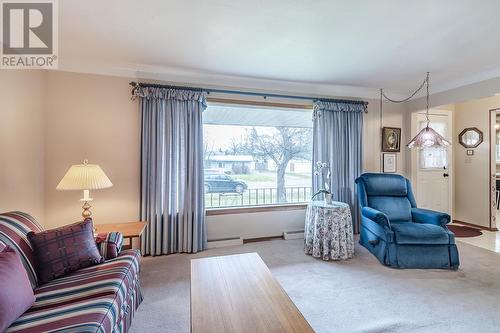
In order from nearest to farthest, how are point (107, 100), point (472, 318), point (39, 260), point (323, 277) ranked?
1. point (39, 260)
2. point (472, 318)
3. point (323, 277)
4. point (107, 100)

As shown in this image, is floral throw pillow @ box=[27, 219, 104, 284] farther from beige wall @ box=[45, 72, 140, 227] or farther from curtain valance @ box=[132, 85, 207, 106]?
curtain valance @ box=[132, 85, 207, 106]

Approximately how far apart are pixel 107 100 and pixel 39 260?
2134 millimetres

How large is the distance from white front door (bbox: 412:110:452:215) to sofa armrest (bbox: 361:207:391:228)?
2.04 metres

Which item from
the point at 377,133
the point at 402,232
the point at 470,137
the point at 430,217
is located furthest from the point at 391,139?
the point at 402,232

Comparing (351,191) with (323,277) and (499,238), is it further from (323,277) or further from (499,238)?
(499,238)

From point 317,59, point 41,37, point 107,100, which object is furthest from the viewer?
point 107,100

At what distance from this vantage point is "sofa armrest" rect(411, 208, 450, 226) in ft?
9.80

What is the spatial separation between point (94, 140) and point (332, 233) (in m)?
3.31

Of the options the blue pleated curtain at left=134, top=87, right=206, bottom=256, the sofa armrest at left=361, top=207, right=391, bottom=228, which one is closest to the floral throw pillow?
the blue pleated curtain at left=134, top=87, right=206, bottom=256

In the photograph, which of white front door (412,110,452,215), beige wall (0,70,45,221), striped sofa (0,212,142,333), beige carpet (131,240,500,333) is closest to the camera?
striped sofa (0,212,142,333)

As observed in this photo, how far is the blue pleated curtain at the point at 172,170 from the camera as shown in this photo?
321 cm

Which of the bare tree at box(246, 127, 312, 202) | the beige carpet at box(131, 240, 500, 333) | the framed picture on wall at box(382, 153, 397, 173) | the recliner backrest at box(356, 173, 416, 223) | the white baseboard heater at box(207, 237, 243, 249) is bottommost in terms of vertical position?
the beige carpet at box(131, 240, 500, 333)

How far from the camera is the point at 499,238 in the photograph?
3914 millimetres

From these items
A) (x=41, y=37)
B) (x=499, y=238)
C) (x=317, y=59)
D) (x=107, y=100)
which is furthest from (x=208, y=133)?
(x=499, y=238)
